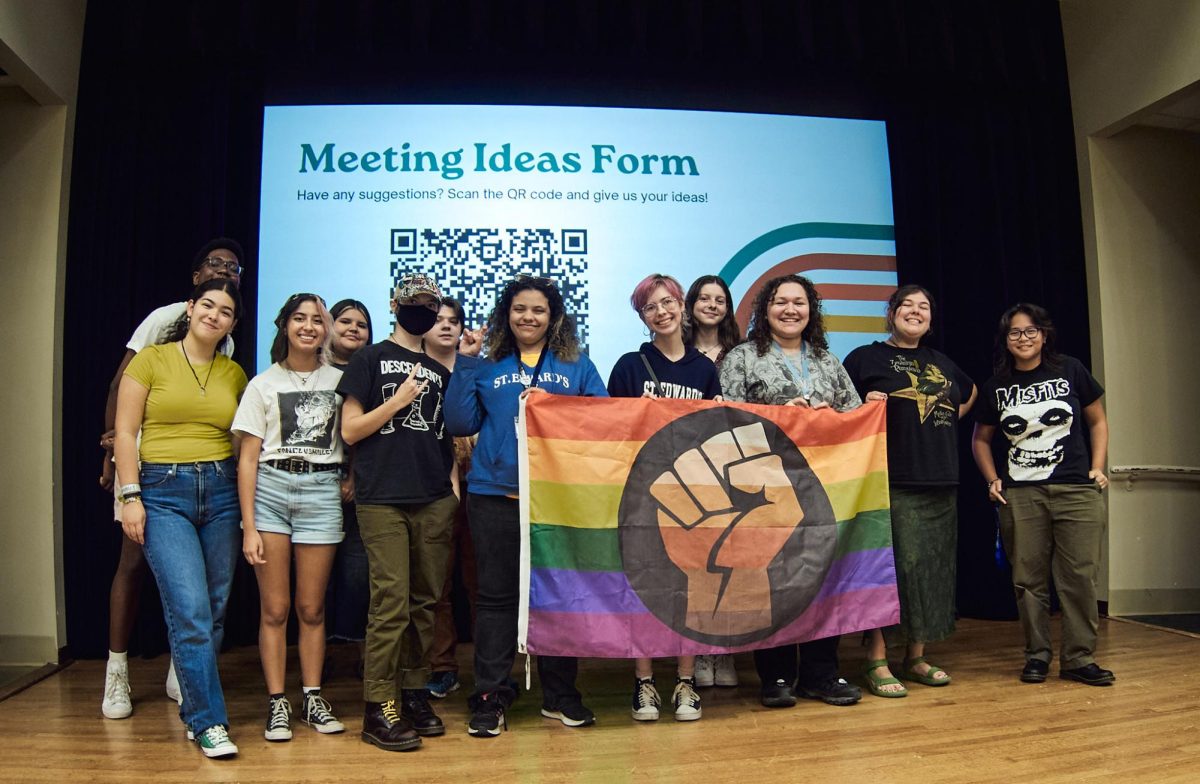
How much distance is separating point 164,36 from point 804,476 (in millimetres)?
3641

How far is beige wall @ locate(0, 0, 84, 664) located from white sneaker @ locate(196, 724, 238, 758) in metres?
1.86

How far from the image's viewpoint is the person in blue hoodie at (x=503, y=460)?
266cm

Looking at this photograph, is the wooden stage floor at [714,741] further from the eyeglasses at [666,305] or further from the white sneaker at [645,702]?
the eyeglasses at [666,305]

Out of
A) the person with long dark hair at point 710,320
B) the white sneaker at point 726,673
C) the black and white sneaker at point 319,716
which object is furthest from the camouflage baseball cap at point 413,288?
the white sneaker at point 726,673

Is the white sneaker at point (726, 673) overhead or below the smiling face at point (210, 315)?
below

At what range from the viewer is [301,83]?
4.32 meters

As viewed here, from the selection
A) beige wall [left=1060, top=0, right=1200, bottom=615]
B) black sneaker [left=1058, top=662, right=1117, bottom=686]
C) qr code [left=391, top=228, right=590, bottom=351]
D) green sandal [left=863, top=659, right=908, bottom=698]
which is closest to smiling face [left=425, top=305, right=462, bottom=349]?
qr code [left=391, top=228, right=590, bottom=351]

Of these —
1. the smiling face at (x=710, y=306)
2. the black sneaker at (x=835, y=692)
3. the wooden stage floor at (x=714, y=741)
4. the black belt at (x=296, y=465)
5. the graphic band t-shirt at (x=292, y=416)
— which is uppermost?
the smiling face at (x=710, y=306)

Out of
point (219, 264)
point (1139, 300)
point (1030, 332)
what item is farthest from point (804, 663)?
point (1139, 300)

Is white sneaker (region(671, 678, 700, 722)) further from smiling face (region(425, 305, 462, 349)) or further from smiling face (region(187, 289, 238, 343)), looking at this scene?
smiling face (region(187, 289, 238, 343))

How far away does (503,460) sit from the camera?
8.73 feet

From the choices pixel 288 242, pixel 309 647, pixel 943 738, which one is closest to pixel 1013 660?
pixel 943 738

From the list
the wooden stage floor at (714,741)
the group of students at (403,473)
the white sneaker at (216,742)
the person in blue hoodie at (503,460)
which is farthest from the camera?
the person in blue hoodie at (503,460)

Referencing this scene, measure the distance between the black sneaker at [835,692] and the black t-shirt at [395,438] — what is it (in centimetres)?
147
